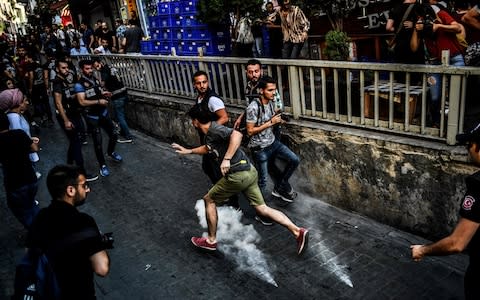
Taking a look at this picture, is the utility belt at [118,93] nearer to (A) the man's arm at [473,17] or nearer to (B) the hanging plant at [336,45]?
(B) the hanging plant at [336,45]

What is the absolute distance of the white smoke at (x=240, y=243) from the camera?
4.73 meters

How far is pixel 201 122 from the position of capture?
15.8 feet

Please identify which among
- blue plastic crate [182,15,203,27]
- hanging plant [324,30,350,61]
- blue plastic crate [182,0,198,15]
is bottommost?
hanging plant [324,30,350,61]

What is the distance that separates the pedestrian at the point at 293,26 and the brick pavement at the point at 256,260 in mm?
3698

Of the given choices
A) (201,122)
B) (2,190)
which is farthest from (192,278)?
(2,190)

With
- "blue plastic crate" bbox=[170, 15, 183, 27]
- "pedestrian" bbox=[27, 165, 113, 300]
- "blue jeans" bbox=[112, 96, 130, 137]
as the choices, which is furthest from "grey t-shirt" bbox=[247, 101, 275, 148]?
"blue plastic crate" bbox=[170, 15, 183, 27]

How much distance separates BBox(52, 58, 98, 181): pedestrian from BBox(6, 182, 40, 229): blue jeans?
71.1 inches

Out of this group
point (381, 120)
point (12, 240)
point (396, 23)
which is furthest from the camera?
point (12, 240)

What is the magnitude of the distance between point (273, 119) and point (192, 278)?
7.27 ft

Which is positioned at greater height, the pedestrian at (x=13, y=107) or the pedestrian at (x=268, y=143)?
the pedestrian at (x=13, y=107)

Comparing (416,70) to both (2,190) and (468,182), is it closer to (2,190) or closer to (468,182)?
(468,182)

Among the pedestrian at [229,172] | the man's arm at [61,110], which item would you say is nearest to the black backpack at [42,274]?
the pedestrian at [229,172]

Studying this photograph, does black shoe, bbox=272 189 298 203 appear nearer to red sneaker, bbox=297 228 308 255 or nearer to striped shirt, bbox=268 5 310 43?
red sneaker, bbox=297 228 308 255

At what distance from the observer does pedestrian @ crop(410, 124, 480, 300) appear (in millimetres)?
2547
